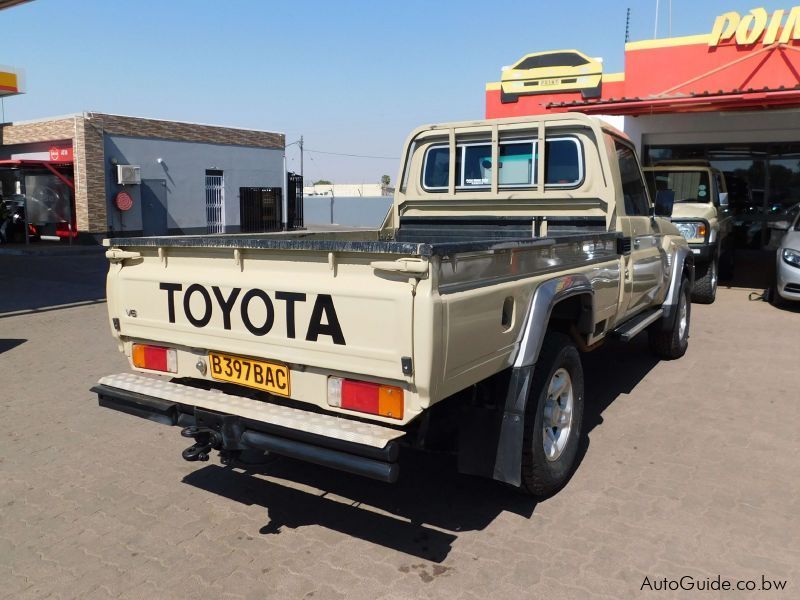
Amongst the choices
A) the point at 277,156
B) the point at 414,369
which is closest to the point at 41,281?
the point at 414,369

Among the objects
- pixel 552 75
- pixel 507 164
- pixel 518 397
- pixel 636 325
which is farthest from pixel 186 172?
pixel 518 397

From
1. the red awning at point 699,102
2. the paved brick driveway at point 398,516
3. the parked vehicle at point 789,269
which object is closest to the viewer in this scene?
the paved brick driveway at point 398,516

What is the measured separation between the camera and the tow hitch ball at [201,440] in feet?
10.9

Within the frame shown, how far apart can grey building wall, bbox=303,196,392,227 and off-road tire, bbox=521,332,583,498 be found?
3876cm

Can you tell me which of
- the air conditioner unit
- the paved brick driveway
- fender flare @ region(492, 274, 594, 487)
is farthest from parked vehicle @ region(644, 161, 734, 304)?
the air conditioner unit

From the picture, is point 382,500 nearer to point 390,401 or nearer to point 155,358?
point 390,401

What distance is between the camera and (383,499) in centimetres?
391

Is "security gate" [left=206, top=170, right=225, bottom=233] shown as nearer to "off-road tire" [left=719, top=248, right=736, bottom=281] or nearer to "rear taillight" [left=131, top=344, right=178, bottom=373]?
"off-road tire" [left=719, top=248, right=736, bottom=281]

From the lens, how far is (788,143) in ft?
51.5

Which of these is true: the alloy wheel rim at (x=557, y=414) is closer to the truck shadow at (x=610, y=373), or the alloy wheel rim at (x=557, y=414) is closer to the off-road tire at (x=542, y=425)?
the off-road tire at (x=542, y=425)

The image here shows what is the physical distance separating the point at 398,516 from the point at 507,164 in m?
2.98

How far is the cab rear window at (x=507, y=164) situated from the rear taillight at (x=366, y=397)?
291 cm

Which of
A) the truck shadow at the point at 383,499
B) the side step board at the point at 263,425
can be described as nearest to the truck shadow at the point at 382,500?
the truck shadow at the point at 383,499

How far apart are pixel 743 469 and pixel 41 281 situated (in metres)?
12.8
